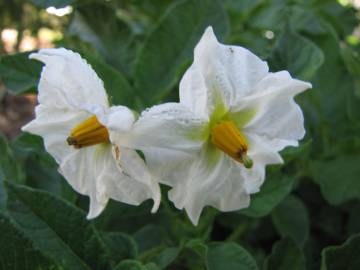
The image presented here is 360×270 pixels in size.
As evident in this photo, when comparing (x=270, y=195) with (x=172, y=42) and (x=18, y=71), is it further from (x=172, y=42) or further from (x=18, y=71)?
(x=18, y=71)

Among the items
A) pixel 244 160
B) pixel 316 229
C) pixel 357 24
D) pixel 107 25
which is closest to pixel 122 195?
pixel 244 160

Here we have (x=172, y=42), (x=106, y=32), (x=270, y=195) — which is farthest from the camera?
(x=106, y=32)

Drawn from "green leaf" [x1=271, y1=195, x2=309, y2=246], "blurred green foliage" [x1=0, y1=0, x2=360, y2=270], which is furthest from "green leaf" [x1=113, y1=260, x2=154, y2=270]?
"green leaf" [x1=271, y1=195, x2=309, y2=246]

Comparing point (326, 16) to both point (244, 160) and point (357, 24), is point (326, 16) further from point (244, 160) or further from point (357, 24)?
point (244, 160)

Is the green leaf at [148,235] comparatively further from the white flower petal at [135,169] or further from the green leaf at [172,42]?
the white flower petal at [135,169]

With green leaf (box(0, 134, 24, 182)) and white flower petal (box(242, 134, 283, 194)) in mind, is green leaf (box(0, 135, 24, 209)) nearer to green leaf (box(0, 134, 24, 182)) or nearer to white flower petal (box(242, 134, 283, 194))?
green leaf (box(0, 134, 24, 182))

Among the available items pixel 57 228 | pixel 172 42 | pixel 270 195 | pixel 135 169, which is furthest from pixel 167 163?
pixel 172 42

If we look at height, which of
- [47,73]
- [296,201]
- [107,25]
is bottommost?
[296,201]
